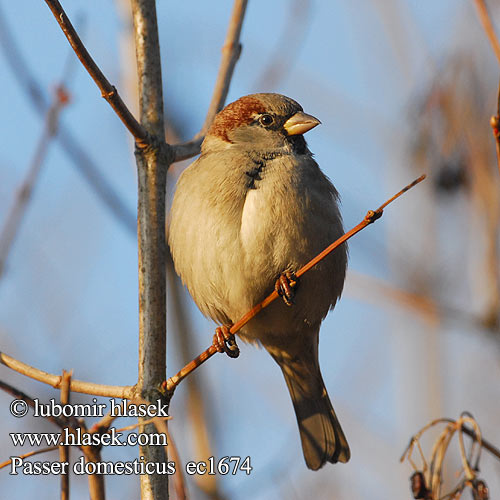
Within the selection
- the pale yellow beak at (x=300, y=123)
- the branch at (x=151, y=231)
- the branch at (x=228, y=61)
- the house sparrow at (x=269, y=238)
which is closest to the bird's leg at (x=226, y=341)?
the house sparrow at (x=269, y=238)

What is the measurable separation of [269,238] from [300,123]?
81cm

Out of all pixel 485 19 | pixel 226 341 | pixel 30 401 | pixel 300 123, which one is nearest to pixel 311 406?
pixel 226 341

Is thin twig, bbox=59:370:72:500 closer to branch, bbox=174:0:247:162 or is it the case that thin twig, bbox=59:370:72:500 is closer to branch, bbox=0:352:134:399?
branch, bbox=0:352:134:399

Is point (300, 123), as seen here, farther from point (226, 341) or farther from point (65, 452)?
point (65, 452)

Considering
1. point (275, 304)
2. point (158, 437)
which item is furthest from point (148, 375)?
point (275, 304)

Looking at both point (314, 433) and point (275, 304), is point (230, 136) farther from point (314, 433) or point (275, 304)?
point (314, 433)

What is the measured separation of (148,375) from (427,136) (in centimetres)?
227

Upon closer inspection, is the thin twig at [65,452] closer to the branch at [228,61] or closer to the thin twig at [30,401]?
the thin twig at [30,401]

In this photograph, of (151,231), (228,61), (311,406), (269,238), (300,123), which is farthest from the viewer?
(311,406)

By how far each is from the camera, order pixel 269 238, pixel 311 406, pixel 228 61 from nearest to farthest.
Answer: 1. pixel 269 238
2. pixel 228 61
3. pixel 311 406

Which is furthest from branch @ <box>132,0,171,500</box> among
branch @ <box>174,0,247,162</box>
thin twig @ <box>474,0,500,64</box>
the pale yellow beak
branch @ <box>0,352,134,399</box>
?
thin twig @ <box>474,0,500,64</box>

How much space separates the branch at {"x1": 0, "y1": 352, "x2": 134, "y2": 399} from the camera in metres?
2.14

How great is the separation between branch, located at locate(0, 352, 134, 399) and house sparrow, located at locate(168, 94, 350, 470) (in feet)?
2.99

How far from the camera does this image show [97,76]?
2.24 metres
